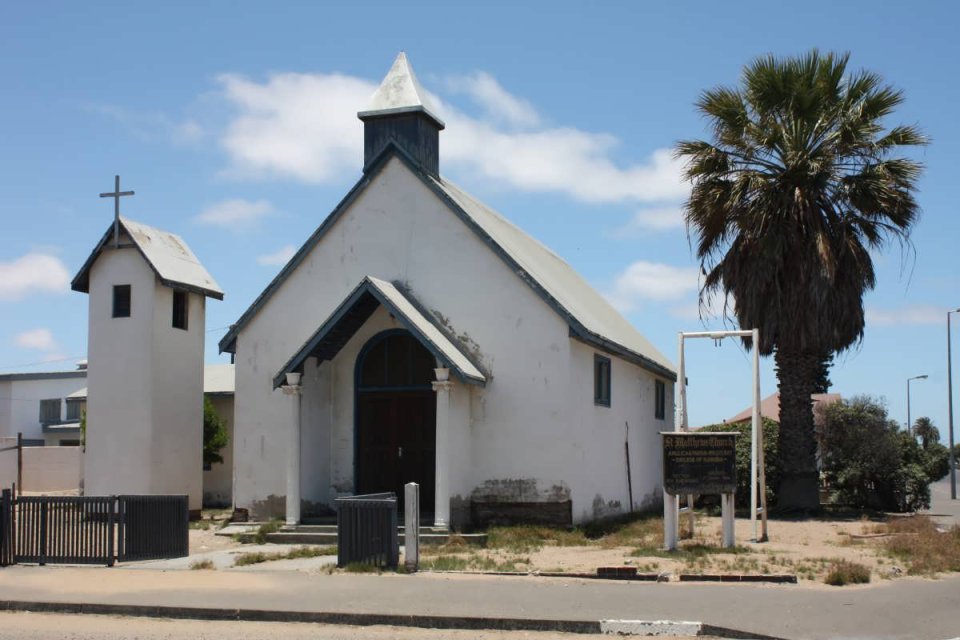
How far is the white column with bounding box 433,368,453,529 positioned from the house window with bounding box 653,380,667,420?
9083 millimetres

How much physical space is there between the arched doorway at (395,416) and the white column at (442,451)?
5.28 ft

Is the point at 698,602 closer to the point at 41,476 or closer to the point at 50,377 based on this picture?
the point at 41,476

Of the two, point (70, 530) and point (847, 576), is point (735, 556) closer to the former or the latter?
point (847, 576)

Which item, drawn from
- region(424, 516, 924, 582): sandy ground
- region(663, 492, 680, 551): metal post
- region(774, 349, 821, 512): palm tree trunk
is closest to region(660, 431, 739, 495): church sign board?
region(663, 492, 680, 551): metal post

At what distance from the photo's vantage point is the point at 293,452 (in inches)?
806

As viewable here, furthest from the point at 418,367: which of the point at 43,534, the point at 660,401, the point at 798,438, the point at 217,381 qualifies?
the point at 217,381

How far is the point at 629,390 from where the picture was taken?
2466 cm

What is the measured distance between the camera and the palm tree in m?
23.9

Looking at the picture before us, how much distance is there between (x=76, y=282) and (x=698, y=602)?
716 inches

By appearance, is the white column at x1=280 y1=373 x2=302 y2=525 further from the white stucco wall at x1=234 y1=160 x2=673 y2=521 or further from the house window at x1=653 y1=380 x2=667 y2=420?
the house window at x1=653 y1=380 x2=667 y2=420

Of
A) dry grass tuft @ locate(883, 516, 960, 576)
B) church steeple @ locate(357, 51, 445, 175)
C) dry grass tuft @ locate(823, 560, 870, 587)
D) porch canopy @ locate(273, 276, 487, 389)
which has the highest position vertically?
church steeple @ locate(357, 51, 445, 175)

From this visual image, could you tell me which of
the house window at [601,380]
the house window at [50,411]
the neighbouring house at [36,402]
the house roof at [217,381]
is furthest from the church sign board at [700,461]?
the house window at [50,411]

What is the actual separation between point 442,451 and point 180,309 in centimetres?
891

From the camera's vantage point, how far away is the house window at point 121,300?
2441cm
